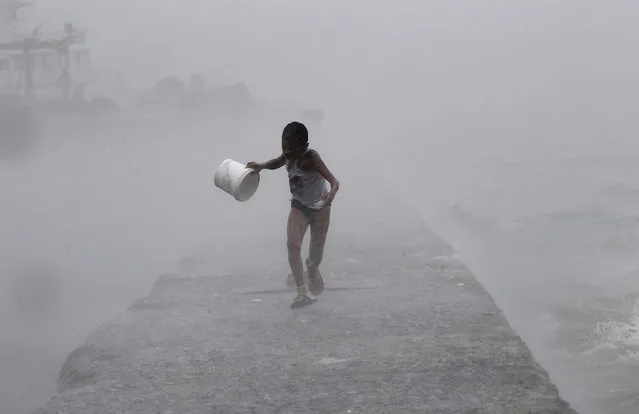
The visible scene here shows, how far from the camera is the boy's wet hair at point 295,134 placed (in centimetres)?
509

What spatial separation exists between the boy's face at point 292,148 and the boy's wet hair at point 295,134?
0.01 meters

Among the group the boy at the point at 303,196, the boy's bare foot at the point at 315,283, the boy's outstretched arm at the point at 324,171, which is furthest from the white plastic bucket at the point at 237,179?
the boy's bare foot at the point at 315,283

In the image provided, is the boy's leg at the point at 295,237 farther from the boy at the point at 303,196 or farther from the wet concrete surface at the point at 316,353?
the wet concrete surface at the point at 316,353

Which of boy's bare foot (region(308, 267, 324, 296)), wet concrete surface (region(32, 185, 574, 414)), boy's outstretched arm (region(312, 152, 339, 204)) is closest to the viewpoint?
wet concrete surface (region(32, 185, 574, 414))

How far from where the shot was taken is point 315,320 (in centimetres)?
538

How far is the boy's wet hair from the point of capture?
5094 millimetres

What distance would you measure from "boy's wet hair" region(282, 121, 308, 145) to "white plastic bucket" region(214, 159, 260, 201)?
0.31 metres

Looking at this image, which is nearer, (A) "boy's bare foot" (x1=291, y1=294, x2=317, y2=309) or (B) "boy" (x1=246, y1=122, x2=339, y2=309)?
(B) "boy" (x1=246, y1=122, x2=339, y2=309)

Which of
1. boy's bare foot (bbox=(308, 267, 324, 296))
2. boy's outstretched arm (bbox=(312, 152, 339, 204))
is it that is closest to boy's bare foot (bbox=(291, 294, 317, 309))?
boy's bare foot (bbox=(308, 267, 324, 296))

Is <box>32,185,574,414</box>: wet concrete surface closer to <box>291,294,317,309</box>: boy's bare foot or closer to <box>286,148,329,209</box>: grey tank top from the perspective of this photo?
<box>291,294,317,309</box>: boy's bare foot

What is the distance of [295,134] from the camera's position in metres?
5.09

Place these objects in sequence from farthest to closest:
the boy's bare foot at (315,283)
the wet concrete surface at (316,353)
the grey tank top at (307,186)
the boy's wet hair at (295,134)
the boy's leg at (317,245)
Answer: the boy's bare foot at (315,283) → the boy's leg at (317,245) → the grey tank top at (307,186) → the boy's wet hair at (295,134) → the wet concrete surface at (316,353)

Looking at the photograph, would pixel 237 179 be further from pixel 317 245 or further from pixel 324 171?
pixel 317 245

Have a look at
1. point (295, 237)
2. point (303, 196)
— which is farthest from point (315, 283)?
point (303, 196)
